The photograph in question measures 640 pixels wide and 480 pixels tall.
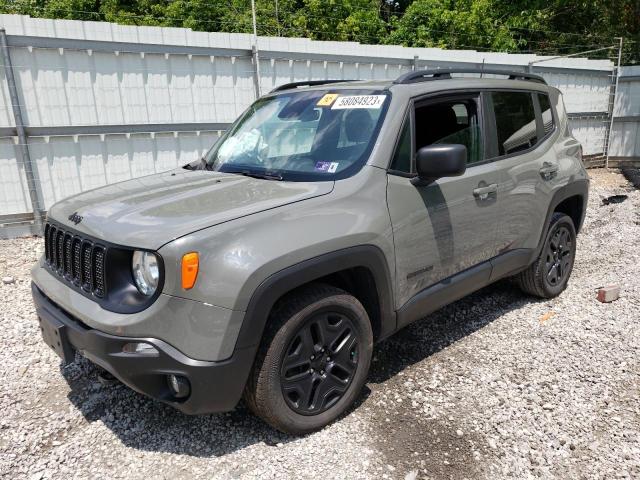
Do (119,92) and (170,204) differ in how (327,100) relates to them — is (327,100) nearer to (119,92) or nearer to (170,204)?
(170,204)

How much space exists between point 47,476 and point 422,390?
85.1 inches

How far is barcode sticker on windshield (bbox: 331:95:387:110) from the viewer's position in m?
3.25

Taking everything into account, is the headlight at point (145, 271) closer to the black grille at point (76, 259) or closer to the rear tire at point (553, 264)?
the black grille at point (76, 259)

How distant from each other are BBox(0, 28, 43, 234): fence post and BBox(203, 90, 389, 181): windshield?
3262 millimetres

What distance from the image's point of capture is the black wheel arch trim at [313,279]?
242 centimetres

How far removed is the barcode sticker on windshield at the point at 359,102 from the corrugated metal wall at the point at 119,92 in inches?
158

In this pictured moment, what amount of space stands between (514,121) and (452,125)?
77 cm

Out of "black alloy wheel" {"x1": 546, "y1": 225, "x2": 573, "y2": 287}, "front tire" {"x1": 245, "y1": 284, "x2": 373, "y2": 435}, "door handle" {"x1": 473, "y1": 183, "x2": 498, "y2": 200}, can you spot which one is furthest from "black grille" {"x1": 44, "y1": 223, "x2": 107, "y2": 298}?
"black alloy wheel" {"x1": 546, "y1": 225, "x2": 573, "y2": 287}

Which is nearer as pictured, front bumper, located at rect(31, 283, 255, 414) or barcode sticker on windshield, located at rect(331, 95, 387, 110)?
front bumper, located at rect(31, 283, 255, 414)

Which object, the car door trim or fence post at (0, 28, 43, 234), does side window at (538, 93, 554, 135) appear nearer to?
the car door trim

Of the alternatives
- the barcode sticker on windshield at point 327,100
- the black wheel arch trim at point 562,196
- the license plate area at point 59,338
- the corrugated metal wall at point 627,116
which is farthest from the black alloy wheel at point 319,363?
the corrugated metal wall at point 627,116

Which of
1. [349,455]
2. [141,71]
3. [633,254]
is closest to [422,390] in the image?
[349,455]

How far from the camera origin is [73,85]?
20.1ft

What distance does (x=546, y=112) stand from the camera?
4.53 metres
